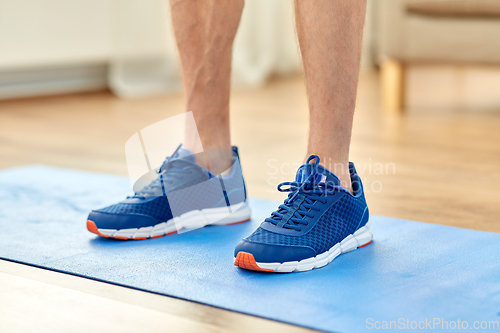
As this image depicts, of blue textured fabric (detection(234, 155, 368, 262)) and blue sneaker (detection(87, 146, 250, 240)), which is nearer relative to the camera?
blue textured fabric (detection(234, 155, 368, 262))

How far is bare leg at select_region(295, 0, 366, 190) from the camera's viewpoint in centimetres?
82

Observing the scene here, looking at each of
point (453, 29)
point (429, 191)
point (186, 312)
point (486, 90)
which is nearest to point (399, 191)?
point (429, 191)

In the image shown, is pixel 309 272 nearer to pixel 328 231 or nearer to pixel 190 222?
pixel 328 231

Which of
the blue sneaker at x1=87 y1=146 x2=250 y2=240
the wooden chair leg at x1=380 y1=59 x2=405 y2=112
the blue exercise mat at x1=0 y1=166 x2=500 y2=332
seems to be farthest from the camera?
the wooden chair leg at x1=380 y1=59 x2=405 y2=112

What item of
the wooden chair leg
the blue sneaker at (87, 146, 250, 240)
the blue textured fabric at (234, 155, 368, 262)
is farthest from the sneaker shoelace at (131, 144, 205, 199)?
the wooden chair leg

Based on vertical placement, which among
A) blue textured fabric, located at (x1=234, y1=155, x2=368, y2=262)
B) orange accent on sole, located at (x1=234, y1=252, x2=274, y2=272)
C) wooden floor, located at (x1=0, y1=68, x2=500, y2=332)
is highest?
blue textured fabric, located at (x1=234, y1=155, x2=368, y2=262)

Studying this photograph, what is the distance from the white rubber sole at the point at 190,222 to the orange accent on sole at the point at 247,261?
0.22 meters

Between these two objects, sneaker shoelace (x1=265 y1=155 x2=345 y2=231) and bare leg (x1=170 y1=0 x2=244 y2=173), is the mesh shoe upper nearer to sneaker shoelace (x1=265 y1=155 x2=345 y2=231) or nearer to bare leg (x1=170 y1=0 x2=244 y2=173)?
bare leg (x1=170 y1=0 x2=244 y2=173)

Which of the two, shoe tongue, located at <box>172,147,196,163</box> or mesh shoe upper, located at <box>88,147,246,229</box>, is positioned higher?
shoe tongue, located at <box>172,147,196,163</box>

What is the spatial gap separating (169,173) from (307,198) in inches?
10.5

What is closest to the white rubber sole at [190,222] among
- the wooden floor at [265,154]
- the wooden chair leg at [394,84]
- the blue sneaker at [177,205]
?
the blue sneaker at [177,205]

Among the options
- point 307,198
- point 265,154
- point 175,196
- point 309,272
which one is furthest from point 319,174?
point 265,154

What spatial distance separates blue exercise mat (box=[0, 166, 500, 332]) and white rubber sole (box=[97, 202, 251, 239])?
0.01m

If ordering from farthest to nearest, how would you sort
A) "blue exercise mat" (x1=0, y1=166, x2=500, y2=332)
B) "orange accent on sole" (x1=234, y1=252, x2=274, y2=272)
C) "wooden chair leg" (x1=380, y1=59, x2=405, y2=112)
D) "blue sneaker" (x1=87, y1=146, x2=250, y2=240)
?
"wooden chair leg" (x1=380, y1=59, x2=405, y2=112) → "blue sneaker" (x1=87, y1=146, x2=250, y2=240) → "orange accent on sole" (x1=234, y1=252, x2=274, y2=272) → "blue exercise mat" (x1=0, y1=166, x2=500, y2=332)
